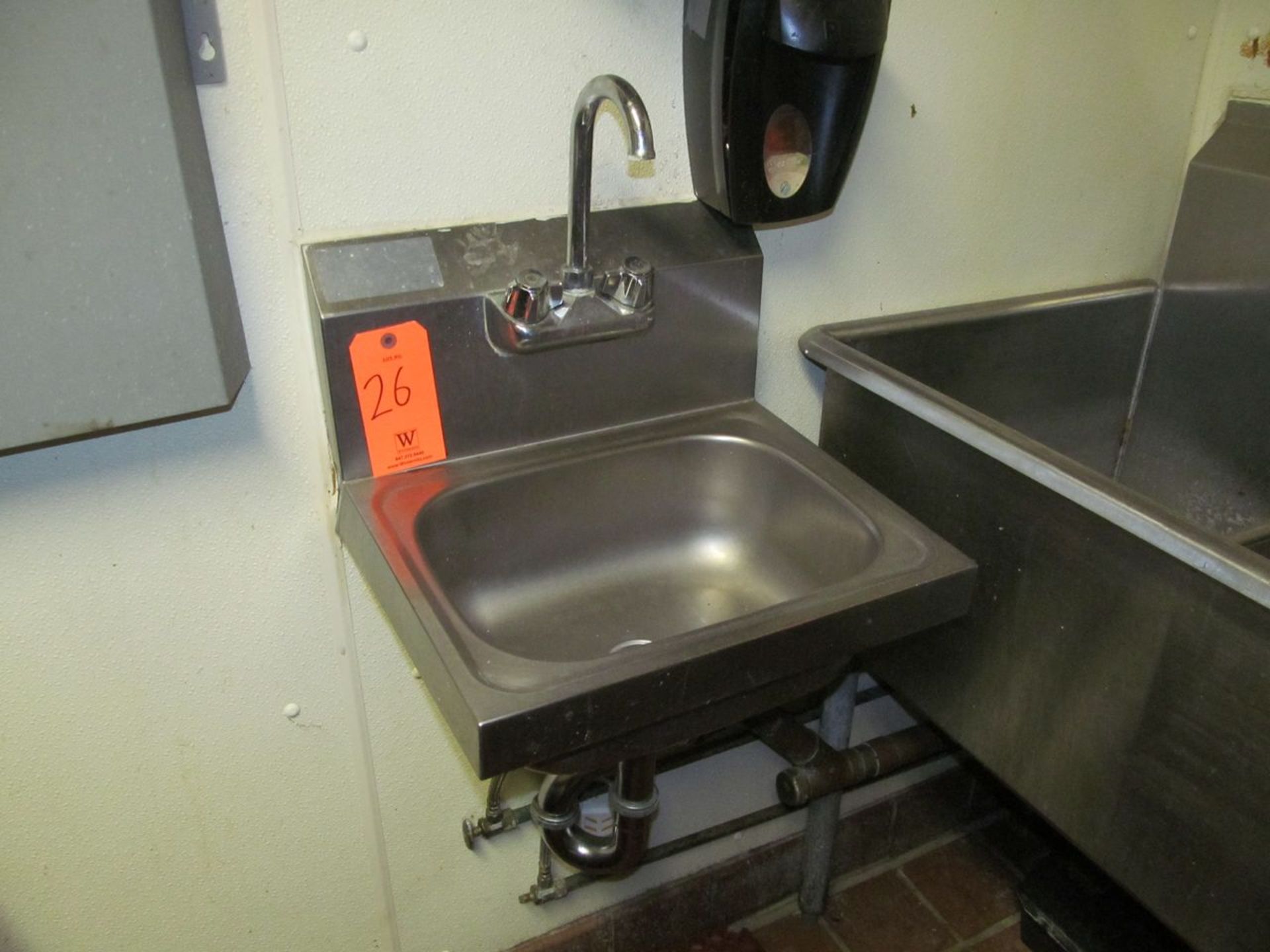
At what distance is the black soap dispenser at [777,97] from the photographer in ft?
2.89

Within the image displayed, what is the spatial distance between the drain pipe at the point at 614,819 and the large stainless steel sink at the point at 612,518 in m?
0.19

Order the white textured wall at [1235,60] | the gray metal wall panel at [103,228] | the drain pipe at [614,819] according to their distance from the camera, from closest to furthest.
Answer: the gray metal wall panel at [103,228], the drain pipe at [614,819], the white textured wall at [1235,60]

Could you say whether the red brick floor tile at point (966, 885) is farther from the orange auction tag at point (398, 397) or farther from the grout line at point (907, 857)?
the orange auction tag at point (398, 397)

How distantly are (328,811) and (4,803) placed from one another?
0.33 metres

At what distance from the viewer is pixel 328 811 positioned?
3.83ft

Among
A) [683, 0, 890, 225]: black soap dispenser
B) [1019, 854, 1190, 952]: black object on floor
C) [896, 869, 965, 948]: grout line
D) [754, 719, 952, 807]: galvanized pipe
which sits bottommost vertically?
[896, 869, 965, 948]: grout line

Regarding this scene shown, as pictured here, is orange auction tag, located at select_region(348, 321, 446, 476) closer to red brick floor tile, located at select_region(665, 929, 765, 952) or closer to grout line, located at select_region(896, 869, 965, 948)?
red brick floor tile, located at select_region(665, 929, 765, 952)

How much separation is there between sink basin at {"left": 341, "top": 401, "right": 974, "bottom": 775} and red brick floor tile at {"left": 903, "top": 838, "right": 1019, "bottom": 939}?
0.87 metres

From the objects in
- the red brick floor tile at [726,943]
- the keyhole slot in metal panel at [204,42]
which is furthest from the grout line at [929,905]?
the keyhole slot in metal panel at [204,42]

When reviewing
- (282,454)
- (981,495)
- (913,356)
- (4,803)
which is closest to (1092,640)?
(981,495)

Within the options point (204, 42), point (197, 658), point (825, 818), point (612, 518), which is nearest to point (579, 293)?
point (612, 518)

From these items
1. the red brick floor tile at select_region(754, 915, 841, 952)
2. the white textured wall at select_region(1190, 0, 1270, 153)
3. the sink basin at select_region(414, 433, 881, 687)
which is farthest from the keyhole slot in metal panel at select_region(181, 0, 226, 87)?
the red brick floor tile at select_region(754, 915, 841, 952)

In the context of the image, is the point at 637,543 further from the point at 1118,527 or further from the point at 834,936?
the point at 834,936

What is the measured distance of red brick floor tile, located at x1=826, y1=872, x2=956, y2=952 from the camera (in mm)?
1553
